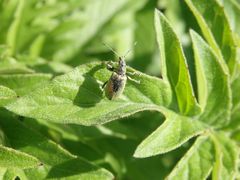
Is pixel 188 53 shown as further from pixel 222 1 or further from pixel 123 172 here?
pixel 123 172

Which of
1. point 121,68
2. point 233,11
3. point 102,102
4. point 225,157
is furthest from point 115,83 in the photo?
point 233,11

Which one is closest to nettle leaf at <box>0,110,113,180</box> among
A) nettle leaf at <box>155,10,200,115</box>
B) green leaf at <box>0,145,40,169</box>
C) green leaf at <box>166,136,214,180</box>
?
green leaf at <box>0,145,40,169</box>

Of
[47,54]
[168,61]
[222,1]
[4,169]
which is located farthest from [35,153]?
[222,1]

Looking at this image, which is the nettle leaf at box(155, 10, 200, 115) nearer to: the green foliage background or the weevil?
the green foliage background

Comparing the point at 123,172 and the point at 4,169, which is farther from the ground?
the point at 4,169

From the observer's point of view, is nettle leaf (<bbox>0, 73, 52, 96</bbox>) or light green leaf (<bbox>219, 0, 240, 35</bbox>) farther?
light green leaf (<bbox>219, 0, 240, 35</bbox>)

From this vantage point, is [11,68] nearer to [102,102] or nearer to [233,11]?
[102,102]
